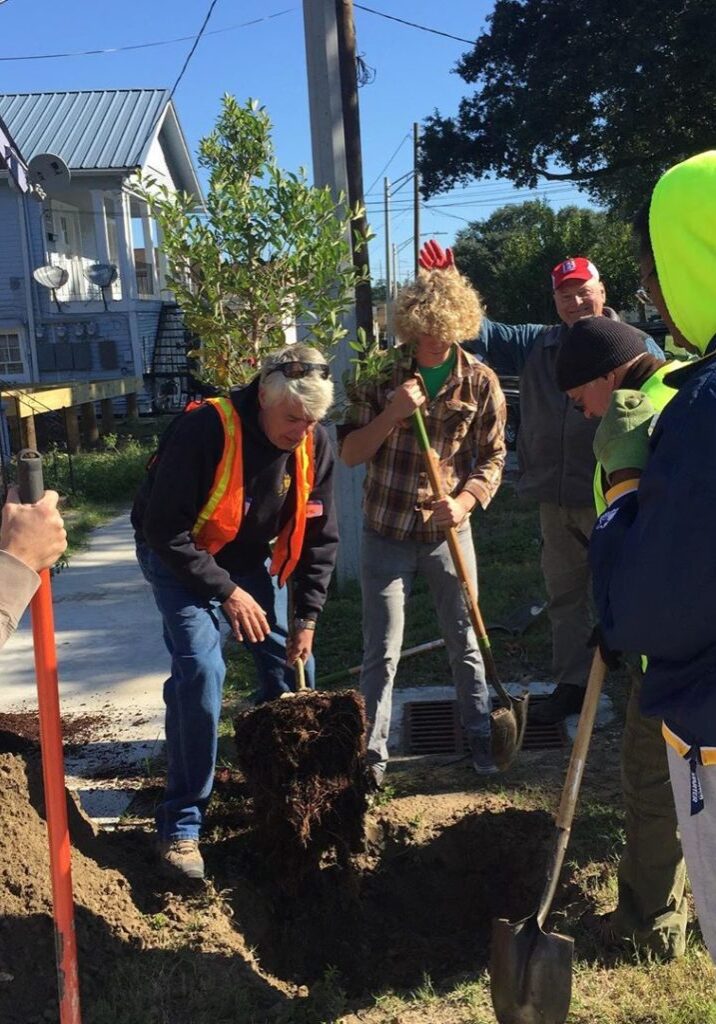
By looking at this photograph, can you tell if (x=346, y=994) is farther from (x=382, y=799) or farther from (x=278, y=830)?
(x=382, y=799)

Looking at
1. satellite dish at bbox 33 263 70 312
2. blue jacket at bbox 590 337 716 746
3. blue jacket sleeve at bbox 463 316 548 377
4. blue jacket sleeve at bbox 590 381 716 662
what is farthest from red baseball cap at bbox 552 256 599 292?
satellite dish at bbox 33 263 70 312

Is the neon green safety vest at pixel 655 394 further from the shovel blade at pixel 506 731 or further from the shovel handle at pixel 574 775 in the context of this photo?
the shovel blade at pixel 506 731

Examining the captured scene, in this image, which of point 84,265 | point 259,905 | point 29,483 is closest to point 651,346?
point 29,483

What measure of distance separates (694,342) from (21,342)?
61.7 feet

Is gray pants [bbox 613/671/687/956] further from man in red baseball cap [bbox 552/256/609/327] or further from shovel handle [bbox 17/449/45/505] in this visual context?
man in red baseball cap [bbox 552/256/609/327]

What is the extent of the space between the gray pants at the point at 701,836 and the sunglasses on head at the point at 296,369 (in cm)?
164

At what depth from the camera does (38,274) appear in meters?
17.1

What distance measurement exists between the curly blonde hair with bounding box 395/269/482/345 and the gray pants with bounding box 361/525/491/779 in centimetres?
80

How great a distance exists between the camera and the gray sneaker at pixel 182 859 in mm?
3219

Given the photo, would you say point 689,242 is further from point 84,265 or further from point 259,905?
point 84,265

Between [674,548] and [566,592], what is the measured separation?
2816mm

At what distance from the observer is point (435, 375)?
3.77 m

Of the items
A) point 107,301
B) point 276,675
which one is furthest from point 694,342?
point 107,301

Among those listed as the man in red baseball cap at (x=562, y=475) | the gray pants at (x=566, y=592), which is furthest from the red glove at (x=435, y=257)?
the gray pants at (x=566, y=592)
